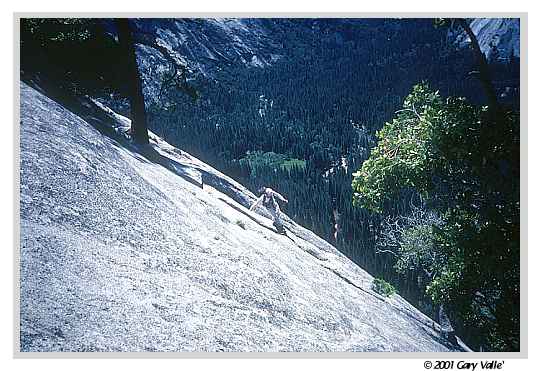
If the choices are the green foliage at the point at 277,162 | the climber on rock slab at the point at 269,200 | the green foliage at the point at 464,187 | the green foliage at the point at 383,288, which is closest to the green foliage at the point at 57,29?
the green foliage at the point at 277,162

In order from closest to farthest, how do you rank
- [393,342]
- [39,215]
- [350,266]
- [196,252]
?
1. [39,215]
2. [196,252]
3. [393,342]
4. [350,266]

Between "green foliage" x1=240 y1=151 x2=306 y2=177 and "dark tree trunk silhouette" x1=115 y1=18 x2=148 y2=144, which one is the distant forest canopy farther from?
"dark tree trunk silhouette" x1=115 y1=18 x2=148 y2=144

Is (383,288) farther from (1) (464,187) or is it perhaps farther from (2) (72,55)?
(2) (72,55)

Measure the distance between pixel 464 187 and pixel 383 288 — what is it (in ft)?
12.8

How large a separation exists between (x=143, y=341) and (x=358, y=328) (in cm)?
422

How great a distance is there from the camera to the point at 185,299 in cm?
704

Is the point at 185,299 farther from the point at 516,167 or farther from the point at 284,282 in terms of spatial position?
the point at 516,167

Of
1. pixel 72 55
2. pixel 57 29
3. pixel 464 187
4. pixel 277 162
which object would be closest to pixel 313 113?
pixel 277 162

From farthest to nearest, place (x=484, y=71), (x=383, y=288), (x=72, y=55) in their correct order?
(x=383, y=288) < (x=72, y=55) < (x=484, y=71)

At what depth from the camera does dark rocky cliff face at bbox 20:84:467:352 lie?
257 inches

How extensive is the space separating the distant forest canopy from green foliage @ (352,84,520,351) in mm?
1641

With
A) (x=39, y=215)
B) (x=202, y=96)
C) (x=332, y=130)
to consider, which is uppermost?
(x=202, y=96)

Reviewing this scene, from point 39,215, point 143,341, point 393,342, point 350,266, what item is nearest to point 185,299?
point 143,341

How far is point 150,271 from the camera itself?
7.11 meters
